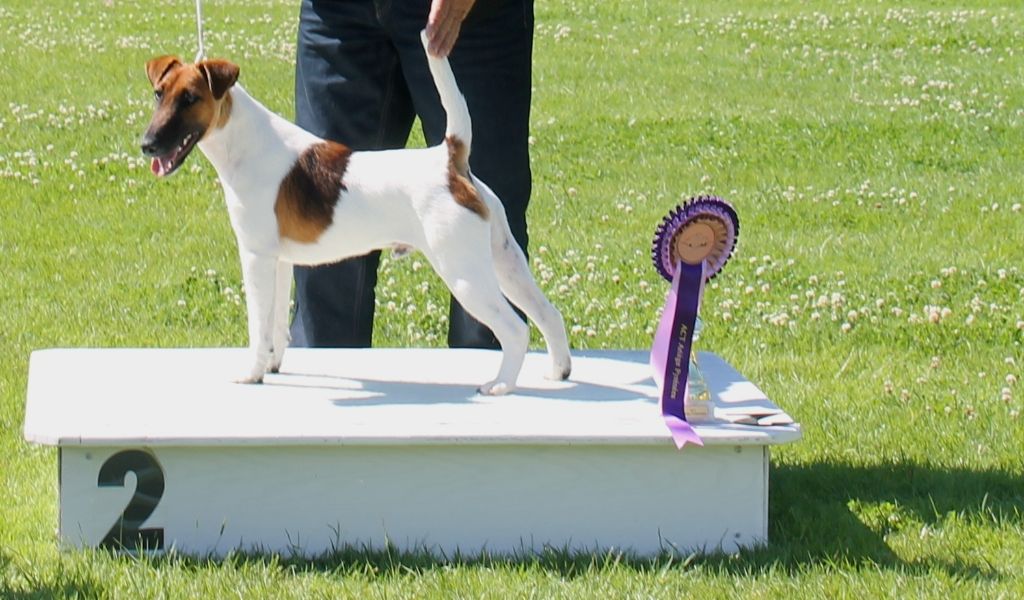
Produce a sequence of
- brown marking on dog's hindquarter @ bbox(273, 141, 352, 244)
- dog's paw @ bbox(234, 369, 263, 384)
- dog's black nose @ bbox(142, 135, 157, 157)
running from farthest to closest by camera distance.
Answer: dog's paw @ bbox(234, 369, 263, 384), brown marking on dog's hindquarter @ bbox(273, 141, 352, 244), dog's black nose @ bbox(142, 135, 157, 157)

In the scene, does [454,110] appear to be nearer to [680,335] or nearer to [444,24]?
[444,24]

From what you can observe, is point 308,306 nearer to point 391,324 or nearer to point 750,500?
point 391,324

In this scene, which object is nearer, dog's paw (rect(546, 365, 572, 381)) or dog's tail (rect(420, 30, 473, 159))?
dog's tail (rect(420, 30, 473, 159))

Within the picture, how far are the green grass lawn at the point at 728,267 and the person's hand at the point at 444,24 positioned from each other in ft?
5.12

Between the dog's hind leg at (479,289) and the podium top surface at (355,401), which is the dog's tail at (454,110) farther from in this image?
the podium top surface at (355,401)

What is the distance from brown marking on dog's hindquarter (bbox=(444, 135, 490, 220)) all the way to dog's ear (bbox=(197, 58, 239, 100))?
66 cm

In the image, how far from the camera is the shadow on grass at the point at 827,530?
4520 mm

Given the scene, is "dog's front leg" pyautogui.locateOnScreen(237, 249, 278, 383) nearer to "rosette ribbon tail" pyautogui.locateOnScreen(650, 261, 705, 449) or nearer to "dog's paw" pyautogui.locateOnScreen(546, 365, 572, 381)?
"dog's paw" pyautogui.locateOnScreen(546, 365, 572, 381)

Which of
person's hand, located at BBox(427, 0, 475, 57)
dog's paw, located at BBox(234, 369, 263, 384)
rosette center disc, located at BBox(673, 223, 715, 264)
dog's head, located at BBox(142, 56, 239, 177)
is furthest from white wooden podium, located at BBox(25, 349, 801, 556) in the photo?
person's hand, located at BBox(427, 0, 475, 57)

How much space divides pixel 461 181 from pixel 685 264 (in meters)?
0.71

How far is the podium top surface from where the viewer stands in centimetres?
445

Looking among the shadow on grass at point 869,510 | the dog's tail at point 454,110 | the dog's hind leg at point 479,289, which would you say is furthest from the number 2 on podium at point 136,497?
the shadow on grass at point 869,510

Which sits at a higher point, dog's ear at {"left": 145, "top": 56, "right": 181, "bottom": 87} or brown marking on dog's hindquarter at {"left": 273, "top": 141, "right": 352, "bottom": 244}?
dog's ear at {"left": 145, "top": 56, "right": 181, "bottom": 87}

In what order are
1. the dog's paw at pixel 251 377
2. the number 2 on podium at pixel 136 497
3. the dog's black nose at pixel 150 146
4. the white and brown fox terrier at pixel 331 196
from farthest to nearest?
the dog's paw at pixel 251 377, the white and brown fox terrier at pixel 331 196, the dog's black nose at pixel 150 146, the number 2 on podium at pixel 136 497
